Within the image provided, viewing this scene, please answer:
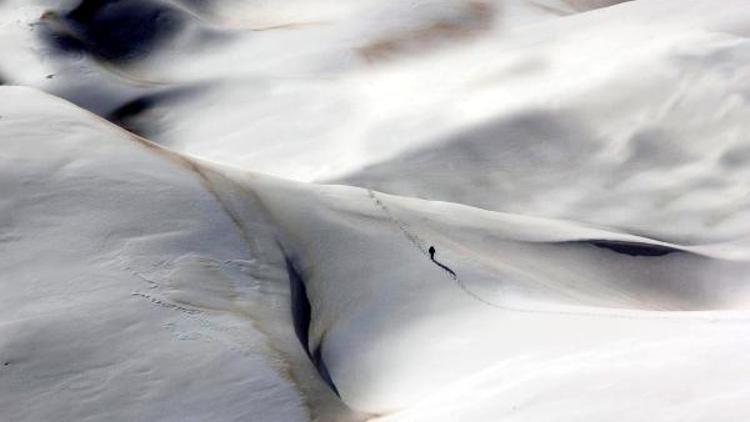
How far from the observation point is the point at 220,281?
2154 mm

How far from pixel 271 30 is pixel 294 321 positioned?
203 cm

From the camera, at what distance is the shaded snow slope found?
176 centimetres

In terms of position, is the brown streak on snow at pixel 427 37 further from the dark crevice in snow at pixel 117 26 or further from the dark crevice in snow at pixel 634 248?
the dark crevice in snow at pixel 634 248

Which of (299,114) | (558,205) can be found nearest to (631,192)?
(558,205)

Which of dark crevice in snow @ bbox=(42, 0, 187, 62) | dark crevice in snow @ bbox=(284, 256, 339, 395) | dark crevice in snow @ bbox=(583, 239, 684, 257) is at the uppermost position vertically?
dark crevice in snow @ bbox=(284, 256, 339, 395)

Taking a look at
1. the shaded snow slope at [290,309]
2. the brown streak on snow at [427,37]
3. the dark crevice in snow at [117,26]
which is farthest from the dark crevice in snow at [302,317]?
the dark crevice in snow at [117,26]

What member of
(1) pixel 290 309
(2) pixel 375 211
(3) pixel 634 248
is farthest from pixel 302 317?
(3) pixel 634 248

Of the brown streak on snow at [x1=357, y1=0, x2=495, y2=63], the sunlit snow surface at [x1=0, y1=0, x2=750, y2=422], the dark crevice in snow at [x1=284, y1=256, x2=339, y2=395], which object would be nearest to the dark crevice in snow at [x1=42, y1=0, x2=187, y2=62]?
the sunlit snow surface at [x1=0, y1=0, x2=750, y2=422]

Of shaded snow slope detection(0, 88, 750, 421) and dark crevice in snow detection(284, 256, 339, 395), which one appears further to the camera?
dark crevice in snow detection(284, 256, 339, 395)

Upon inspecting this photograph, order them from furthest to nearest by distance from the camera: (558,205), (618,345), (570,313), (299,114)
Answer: (299,114) < (558,205) < (570,313) < (618,345)

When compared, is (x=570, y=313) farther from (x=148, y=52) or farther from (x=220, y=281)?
(x=148, y=52)

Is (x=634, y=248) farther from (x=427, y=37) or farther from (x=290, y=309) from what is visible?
(x=427, y=37)

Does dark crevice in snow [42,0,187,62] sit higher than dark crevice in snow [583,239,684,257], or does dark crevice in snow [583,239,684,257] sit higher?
dark crevice in snow [42,0,187,62]

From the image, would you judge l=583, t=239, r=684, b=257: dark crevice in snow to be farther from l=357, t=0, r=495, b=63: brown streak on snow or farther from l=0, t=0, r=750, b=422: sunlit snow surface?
l=357, t=0, r=495, b=63: brown streak on snow
